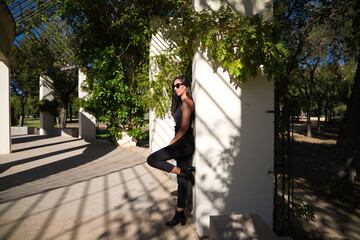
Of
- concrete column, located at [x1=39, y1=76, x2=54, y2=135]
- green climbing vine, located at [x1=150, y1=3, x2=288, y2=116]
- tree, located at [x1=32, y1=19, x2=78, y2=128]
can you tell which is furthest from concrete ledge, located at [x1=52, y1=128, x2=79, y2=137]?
green climbing vine, located at [x1=150, y1=3, x2=288, y2=116]

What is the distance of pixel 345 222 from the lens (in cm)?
386

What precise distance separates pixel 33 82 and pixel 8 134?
13.8 m

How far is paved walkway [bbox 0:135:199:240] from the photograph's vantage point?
2.71m

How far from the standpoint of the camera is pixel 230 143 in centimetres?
272

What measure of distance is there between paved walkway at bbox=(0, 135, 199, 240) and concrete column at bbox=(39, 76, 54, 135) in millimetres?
9243

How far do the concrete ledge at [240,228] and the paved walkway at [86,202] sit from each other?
574 millimetres

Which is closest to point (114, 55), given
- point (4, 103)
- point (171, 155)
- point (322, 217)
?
point (4, 103)

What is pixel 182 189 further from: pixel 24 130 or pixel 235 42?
pixel 24 130

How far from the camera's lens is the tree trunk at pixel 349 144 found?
4.59m

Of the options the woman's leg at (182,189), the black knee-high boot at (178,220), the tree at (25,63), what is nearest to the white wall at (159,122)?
the woman's leg at (182,189)

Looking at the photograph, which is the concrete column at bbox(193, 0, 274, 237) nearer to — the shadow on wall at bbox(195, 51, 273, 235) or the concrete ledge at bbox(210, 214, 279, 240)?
the shadow on wall at bbox(195, 51, 273, 235)

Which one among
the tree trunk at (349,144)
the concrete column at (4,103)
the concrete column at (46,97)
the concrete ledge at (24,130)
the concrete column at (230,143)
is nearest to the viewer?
the concrete column at (230,143)

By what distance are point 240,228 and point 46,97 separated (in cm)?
1561

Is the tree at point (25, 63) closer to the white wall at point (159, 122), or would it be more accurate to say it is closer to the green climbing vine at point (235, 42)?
the white wall at point (159, 122)
